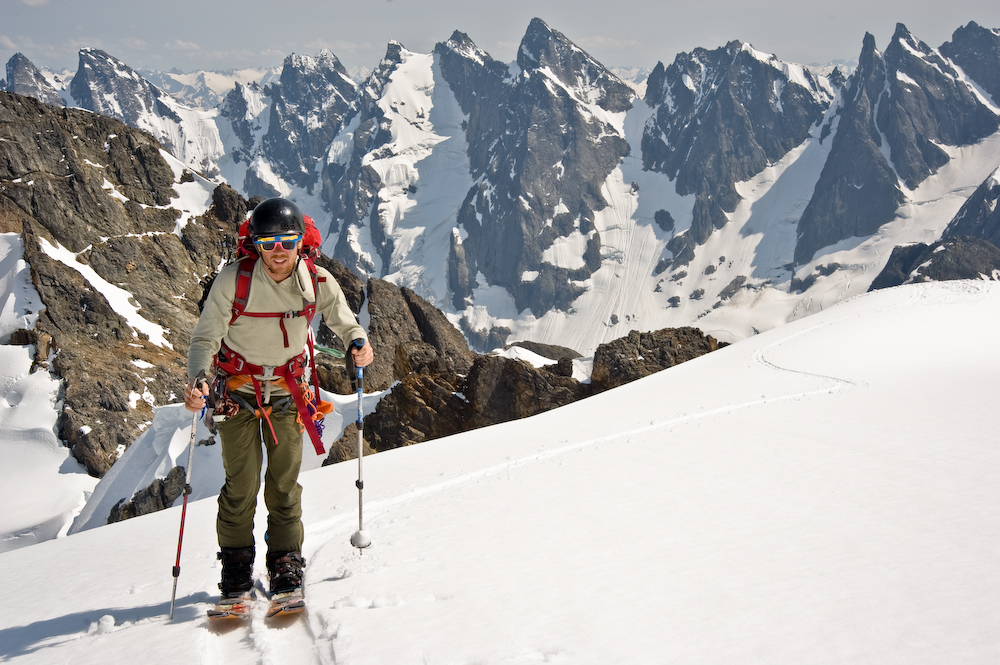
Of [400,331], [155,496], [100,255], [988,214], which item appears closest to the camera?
[155,496]

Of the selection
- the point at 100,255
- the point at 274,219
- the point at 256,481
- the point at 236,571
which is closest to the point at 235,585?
the point at 236,571

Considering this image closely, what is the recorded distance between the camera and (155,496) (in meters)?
27.6

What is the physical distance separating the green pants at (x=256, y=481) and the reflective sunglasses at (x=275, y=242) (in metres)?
1.49

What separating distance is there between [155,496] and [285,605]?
26976mm

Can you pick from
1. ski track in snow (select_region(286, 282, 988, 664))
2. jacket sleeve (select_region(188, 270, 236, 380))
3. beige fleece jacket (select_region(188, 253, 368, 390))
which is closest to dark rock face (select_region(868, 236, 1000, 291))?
ski track in snow (select_region(286, 282, 988, 664))

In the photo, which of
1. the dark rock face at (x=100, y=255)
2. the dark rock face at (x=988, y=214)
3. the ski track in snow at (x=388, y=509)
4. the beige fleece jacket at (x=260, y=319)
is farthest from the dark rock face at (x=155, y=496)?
the dark rock face at (x=988, y=214)

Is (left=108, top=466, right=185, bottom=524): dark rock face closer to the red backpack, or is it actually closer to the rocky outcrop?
the rocky outcrop

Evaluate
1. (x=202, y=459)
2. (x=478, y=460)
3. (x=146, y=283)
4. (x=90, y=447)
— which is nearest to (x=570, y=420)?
(x=478, y=460)

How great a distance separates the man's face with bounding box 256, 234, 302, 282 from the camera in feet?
17.6

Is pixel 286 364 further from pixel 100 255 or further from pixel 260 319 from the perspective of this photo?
pixel 100 255

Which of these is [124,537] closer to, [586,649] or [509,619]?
[509,619]

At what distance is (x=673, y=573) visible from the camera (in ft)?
16.8

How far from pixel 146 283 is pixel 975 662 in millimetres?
74143

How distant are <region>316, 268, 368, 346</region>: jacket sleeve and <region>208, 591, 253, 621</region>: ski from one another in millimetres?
2404
